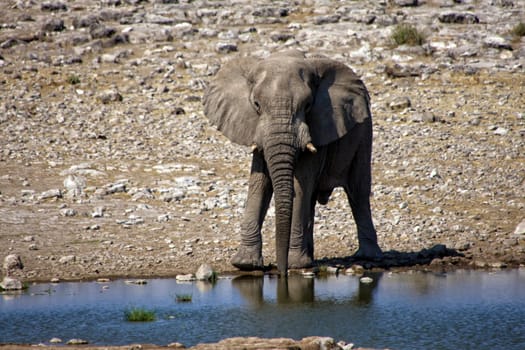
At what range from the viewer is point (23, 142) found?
2072cm

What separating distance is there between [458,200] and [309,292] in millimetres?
5884

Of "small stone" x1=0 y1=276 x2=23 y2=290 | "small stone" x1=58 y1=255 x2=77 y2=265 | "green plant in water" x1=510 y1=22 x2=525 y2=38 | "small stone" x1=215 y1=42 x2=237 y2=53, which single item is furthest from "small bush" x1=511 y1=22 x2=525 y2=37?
"small stone" x1=0 y1=276 x2=23 y2=290

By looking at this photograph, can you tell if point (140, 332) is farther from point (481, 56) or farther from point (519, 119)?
point (481, 56)

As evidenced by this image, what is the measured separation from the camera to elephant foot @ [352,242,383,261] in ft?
46.2

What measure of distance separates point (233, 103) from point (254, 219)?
1518 mm

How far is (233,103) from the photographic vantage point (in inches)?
520

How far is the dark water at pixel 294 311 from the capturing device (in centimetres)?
992

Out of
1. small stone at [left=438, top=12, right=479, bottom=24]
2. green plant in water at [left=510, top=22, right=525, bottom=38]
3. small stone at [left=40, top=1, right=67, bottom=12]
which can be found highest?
small stone at [left=40, top=1, right=67, bottom=12]

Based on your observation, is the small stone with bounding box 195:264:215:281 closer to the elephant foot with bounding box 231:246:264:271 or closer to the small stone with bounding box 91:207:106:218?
the elephant foot with bounding box 231:246:264:271

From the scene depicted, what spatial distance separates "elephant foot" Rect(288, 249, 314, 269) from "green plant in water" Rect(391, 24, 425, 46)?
16.0 m

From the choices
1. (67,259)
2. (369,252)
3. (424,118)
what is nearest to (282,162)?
(369,252)

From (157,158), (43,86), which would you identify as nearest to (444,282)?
(157,158)

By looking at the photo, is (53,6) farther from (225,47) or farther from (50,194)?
(50,194)

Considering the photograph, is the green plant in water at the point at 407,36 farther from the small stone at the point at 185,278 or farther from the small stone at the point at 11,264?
the small stone at the point at 11,264
